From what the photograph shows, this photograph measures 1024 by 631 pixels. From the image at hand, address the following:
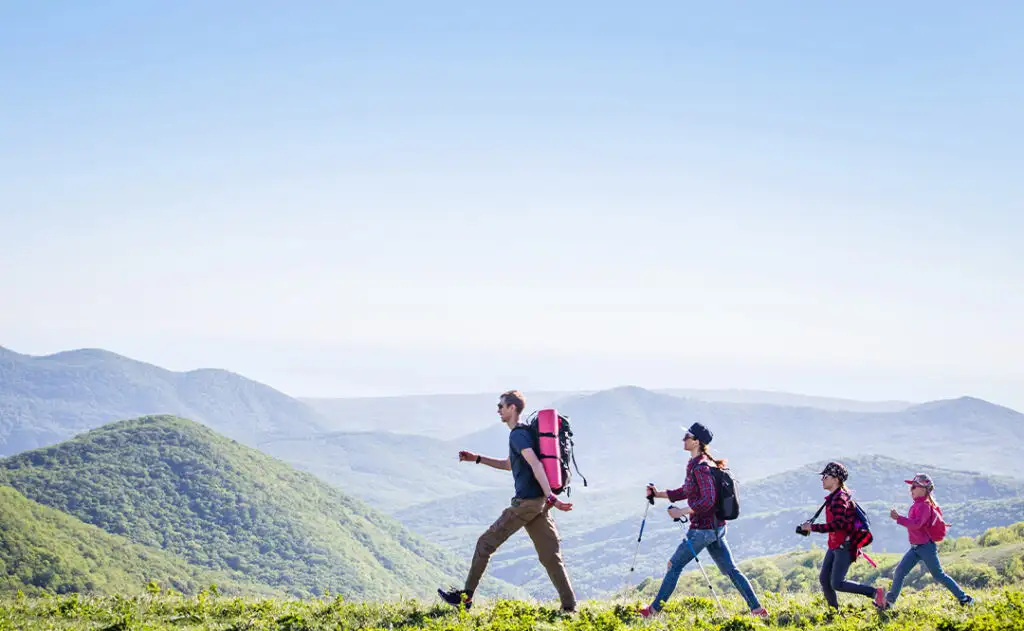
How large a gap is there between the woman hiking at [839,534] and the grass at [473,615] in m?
0.31

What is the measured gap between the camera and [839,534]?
12.8 metres

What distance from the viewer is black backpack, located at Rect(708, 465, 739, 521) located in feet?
39.7

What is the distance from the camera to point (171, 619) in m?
12.5

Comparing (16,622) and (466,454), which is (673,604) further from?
(16,622)

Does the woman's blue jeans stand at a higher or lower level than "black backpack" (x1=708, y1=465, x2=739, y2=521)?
lower

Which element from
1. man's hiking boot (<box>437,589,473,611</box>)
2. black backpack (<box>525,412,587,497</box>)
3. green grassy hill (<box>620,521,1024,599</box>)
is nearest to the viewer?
black backpack (<box>525,412,587,497</box>)

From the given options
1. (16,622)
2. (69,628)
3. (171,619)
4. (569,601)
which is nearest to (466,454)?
(569,601)

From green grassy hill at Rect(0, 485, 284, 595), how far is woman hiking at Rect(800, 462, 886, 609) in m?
121

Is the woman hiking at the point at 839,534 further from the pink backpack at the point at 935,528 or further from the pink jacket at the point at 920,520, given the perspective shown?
the pink backpack at the point at 935,528

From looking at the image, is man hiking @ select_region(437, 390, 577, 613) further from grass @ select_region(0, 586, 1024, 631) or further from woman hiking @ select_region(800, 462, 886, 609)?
woman hiking @ select_region(800, 462, 886, 609)

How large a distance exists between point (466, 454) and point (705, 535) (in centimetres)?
371

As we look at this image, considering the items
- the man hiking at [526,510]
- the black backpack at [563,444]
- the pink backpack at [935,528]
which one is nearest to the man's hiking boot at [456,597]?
the man hiking at [526,510]

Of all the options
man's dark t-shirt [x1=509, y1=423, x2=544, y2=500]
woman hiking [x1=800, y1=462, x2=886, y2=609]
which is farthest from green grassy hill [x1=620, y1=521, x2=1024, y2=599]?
man's dark t-shirt [x1=509, y1=423, x2=544, y2=500]

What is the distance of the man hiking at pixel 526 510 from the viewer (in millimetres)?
12047
